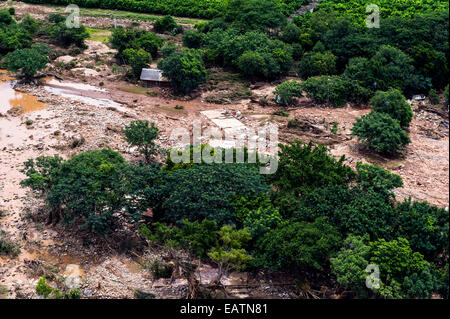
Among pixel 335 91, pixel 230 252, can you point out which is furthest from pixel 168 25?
pixel 230 252

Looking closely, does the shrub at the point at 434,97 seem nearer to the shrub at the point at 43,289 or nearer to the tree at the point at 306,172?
the tree at the point at 306,172

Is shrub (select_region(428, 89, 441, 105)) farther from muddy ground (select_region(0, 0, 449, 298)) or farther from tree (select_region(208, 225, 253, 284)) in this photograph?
tree (select_region(208, 225, 253, 284))

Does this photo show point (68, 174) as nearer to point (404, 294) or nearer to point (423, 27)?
point (404, 294)

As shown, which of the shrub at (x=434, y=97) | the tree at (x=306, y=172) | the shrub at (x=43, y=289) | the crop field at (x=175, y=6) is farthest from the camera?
the crop field at (x=175, y=6)

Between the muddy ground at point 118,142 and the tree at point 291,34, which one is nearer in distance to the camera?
the muddy ground at point 118,142

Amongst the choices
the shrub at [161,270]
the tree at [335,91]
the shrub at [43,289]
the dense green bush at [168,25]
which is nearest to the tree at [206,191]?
the shrub at [161,270]

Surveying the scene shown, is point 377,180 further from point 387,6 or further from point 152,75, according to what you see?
point 387,6

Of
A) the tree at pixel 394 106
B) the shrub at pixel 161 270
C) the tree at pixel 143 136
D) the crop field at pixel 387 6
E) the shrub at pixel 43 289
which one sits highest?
the crop field at pixel 387 6

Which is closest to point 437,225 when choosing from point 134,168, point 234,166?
point 234,166
